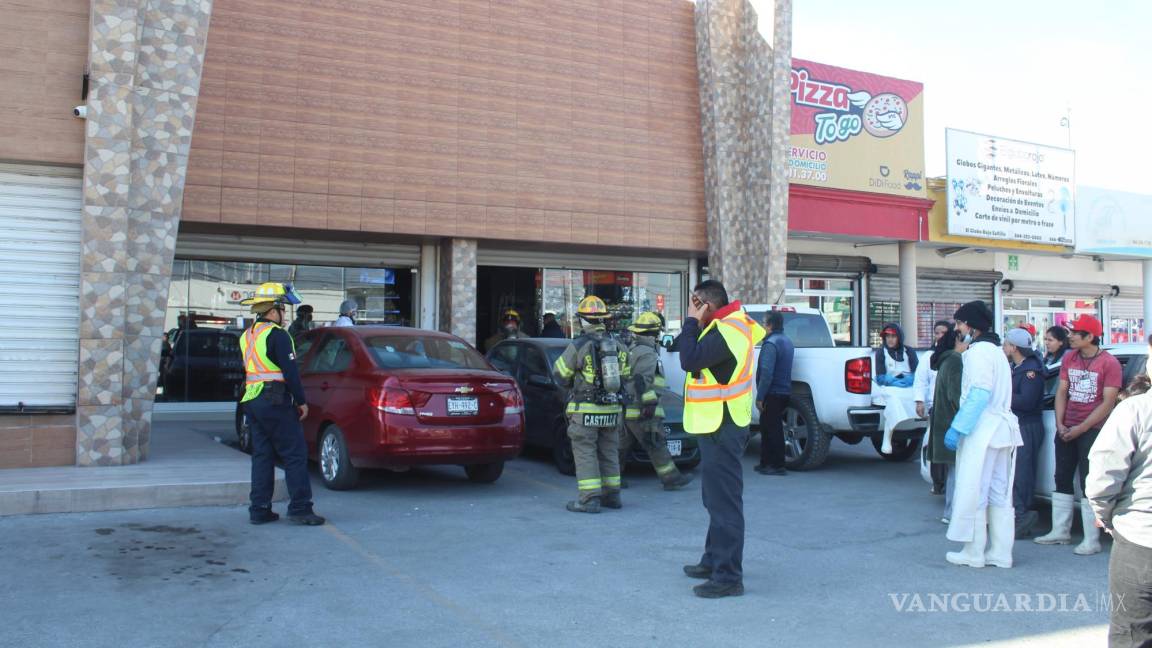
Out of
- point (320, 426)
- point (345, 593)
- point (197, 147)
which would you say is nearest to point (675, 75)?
point (197, 147)

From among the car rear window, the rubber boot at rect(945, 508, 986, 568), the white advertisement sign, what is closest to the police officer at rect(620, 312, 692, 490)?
the car rear window

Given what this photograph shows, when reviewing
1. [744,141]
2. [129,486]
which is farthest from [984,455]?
[744,141]

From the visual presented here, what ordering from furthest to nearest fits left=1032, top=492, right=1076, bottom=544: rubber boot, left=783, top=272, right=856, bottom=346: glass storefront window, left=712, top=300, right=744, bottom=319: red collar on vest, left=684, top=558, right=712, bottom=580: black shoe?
left=783, top=272, right=856, bottom=346: glass storefront window
left=1032, top=492, right=1076, bottom=544: rubber boot
left=684, top=558, right=712, bottom=580: black shoe
left=712, top=300, right=744, bottom=319: red collar on vest

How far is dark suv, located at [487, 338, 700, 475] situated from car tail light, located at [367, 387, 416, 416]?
214 centimetres

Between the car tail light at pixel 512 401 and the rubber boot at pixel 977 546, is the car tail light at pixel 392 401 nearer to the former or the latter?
the car tail light at pixel 512 401

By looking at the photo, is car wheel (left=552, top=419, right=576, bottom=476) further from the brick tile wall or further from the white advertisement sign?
the white advertisement sign

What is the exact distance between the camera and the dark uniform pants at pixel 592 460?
8609 mm

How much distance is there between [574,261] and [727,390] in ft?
39.8

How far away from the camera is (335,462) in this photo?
9.48m

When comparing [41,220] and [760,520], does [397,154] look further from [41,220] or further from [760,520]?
[760,520]

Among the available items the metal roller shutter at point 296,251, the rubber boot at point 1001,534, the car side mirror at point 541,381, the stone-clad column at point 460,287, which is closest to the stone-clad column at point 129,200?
the car side mirror at point 541,381

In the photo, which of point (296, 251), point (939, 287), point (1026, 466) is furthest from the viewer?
point (939, 287)

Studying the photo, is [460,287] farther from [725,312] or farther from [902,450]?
[725,312]

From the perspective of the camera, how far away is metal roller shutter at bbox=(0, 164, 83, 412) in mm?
9312
